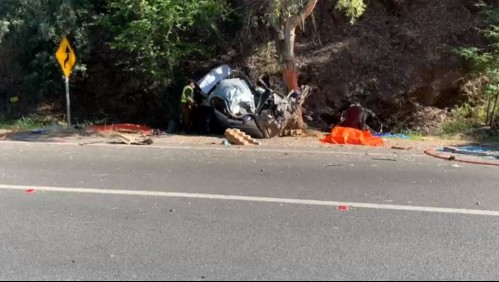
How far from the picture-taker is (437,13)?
1730 cm

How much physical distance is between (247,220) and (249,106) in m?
7.70

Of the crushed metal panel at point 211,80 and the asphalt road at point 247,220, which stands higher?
the crushed metal panel at point 211,80

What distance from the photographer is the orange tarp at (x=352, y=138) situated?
12.1 m

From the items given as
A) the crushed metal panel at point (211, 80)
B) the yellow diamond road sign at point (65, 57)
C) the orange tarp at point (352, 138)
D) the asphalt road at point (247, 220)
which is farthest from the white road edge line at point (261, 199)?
the yellow diamond road sign at point (65, 57)

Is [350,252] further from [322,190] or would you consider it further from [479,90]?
[479,90]

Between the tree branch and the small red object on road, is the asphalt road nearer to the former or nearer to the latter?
the small red object on road

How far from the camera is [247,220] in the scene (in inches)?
233

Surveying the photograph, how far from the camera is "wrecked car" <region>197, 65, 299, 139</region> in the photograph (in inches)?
519

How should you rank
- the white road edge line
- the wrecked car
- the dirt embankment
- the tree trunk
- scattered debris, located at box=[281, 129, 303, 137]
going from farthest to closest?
the dirt embankment < the tree trunk < scattered debris, located at box=[281, 129, 303, 137] < the wrecked car < the white road edge line

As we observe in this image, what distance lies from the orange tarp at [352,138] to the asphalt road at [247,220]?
2460mm

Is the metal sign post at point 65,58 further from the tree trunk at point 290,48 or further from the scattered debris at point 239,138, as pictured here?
the tree trunk at point 290,48

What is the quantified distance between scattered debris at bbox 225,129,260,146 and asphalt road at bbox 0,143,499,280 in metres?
2.35

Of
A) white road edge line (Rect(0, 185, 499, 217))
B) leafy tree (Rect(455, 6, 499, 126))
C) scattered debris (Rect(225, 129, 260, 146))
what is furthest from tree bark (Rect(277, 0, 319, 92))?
white road edge line (Rect(0, 185, 499, 217))

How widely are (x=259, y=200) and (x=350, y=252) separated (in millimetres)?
2041
